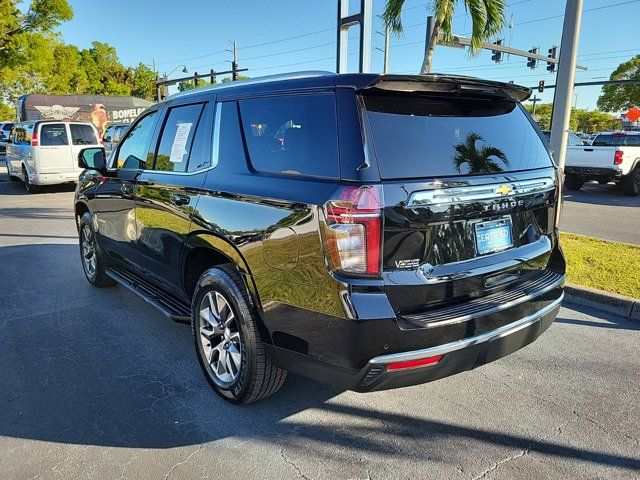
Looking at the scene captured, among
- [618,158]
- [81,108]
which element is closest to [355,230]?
[618,158]

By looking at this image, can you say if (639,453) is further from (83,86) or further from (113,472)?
(83,86)

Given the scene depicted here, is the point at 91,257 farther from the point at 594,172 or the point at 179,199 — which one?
the point at 594,172

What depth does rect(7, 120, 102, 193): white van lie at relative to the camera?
13391 mm

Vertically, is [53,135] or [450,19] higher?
[450,19]

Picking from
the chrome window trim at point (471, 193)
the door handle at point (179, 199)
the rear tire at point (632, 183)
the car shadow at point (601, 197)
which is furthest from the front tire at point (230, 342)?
the rear tire at point (632, 183)

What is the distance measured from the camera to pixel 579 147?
14141mm

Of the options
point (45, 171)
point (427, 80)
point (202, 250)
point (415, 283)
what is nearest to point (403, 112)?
point (427, 80)

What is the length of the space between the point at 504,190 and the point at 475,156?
0.25 meters

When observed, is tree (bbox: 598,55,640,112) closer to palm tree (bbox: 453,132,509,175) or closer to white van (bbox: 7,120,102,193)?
white van (bbox: 7,120,102,193)

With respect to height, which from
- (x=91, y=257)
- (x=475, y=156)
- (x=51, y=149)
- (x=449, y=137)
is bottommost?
(x=91, y=257)

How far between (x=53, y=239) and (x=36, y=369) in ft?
16.4

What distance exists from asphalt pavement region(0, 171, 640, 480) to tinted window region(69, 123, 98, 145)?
1121 cm

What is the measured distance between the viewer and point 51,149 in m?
13.5

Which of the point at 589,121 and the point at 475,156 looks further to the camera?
the point at 589,121
